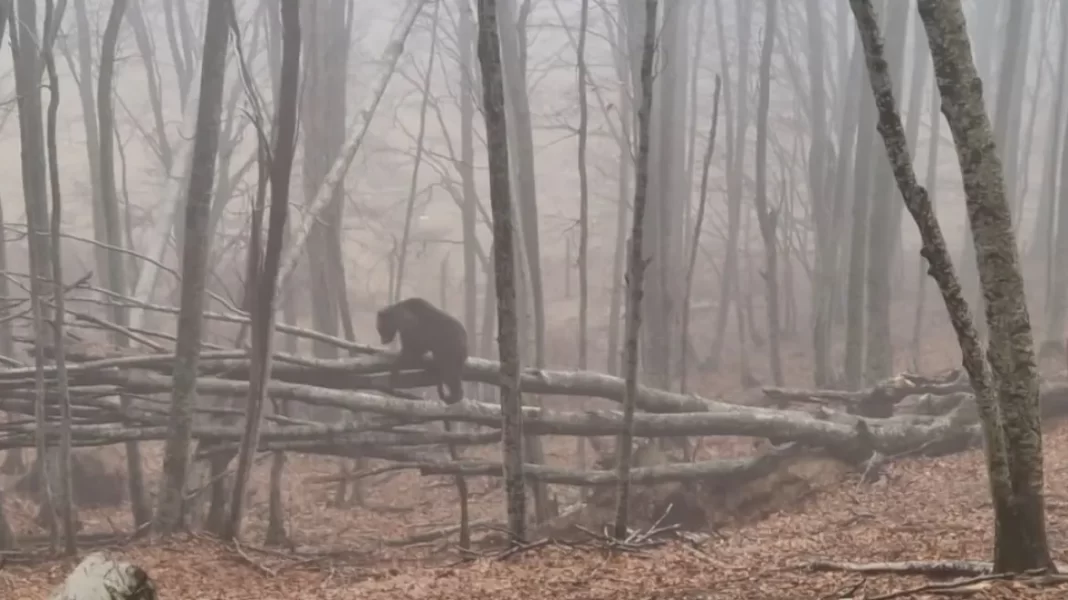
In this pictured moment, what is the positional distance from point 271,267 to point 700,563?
3798 millimetres

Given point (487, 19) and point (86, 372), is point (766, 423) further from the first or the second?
point (86, 372)

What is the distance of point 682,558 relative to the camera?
5.93 meters

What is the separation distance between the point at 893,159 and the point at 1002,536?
70.8 inches

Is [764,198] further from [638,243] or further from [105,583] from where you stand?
[105,583]

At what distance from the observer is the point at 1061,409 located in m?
9.23

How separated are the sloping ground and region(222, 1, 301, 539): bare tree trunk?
2.47ft

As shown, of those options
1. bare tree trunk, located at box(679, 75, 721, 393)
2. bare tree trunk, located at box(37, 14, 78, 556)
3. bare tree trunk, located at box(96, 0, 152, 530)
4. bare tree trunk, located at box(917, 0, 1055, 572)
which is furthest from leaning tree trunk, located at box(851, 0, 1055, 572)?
bare tree trunk, located at box(96, 0, 152, 530)

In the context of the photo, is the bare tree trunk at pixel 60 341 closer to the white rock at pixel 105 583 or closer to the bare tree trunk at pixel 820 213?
the white rock at pixel 105 583

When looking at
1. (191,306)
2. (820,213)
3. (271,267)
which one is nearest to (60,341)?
(191,306)

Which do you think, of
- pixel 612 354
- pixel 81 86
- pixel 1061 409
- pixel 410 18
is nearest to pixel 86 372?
pixel 410 18

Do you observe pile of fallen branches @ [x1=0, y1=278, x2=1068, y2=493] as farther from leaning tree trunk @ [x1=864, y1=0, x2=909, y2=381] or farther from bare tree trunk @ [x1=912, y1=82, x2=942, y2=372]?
bare tree trunk @ [x1=912, y1=82, x2=942, y2=372]

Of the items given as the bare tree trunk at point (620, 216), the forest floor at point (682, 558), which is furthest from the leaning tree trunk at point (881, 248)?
the bare tree trunk at point (620, 216)

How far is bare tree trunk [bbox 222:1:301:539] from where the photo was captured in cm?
668

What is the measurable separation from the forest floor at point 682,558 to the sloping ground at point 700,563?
1 cm
